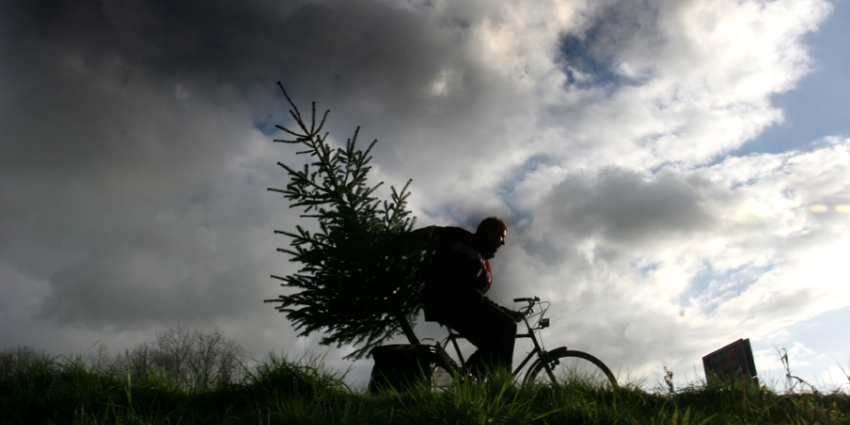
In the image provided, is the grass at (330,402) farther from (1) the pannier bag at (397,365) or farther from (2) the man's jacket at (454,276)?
(2) the man's jacket at (454,276)

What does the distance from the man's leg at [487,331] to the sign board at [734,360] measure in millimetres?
2355

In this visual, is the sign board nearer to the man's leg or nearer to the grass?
the grass

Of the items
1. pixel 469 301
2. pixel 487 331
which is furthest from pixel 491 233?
pixel 487 331

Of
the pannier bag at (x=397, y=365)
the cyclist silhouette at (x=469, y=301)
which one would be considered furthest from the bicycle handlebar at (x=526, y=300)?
the pannier bag at (x=397, y=365)

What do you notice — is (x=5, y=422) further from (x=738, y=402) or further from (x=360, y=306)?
(x=738, y=402)

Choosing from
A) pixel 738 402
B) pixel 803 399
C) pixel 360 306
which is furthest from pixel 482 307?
pixel 803 399

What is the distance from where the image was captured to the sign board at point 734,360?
5.70m

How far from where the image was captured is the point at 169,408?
3969 mm

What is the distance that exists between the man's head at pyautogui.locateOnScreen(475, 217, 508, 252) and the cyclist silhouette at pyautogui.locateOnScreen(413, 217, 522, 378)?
0.01 meters

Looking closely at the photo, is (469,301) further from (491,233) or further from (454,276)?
(491,233)

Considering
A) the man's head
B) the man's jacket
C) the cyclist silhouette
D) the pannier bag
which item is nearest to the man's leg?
the cyclist silhouette

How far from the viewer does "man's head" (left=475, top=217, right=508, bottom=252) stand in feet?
17.5

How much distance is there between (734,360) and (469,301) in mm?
4184

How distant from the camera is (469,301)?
16.4 feet
